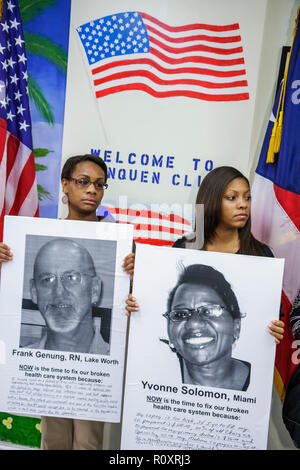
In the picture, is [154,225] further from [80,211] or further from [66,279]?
[66,279]

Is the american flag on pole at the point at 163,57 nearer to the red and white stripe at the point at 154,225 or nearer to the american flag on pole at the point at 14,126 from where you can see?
the american flag on pole at the point at 14,126

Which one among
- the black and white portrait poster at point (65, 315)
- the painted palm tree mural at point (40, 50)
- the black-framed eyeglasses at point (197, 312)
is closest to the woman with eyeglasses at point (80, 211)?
the black and white portrait poster at point (65, 315)

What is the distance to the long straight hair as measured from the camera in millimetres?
2277

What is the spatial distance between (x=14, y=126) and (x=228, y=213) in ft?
4.82

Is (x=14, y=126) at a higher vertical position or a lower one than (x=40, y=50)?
lower

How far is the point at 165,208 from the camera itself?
284cm

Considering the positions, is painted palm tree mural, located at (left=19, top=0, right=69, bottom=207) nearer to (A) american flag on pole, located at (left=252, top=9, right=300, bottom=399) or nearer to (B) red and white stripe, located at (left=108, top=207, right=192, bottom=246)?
(B) red and white stripe, located at (left=108, top=207, right=192, bottom=246)

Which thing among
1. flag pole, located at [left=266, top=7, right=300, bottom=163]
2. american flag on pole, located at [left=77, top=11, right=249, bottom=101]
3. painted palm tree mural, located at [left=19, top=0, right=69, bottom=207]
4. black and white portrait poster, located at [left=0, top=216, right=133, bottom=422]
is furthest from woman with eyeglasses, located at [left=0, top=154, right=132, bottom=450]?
flag pole, located at [left=266, top=7, right=300, bottom=163]

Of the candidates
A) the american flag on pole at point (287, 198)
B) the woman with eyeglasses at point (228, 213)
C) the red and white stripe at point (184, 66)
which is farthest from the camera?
the red and white stripe at point (184, 66)

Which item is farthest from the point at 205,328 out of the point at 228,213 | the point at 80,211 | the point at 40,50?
the point at 40,50

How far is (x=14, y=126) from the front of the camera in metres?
2.69

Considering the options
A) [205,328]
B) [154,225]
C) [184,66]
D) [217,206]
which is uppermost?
[184,66]

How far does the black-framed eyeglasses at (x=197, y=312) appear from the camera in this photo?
1.96 m

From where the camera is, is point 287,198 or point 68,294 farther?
point 287,198
